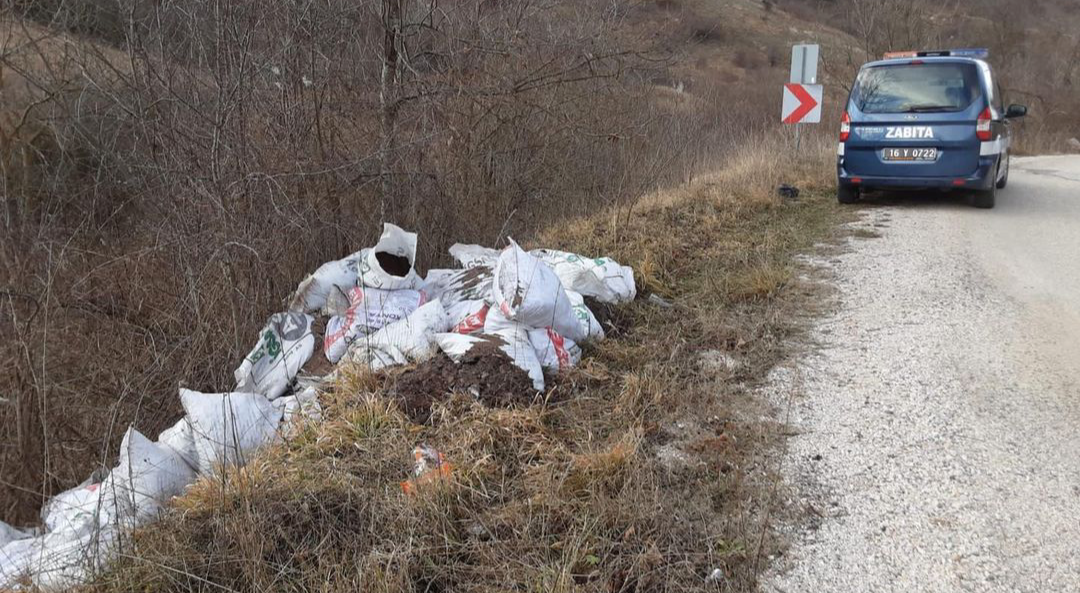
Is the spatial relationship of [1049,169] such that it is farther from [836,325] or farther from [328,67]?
[328,67]

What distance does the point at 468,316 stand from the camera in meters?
4.31

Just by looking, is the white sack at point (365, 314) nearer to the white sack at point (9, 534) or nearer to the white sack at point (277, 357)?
the white sack at point (277, 357)

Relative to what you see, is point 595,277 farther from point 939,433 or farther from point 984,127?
point 984,127

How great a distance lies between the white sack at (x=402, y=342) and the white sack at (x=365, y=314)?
98 mm

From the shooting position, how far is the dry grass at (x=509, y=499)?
2373 mm

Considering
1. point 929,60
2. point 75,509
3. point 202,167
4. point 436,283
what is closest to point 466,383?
point 436,283

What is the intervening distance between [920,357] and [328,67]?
510 cm

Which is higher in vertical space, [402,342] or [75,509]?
[402,342]

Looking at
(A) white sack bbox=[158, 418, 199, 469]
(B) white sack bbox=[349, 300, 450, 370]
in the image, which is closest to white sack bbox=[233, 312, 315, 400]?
(B) white sack bbox=[349, 300, 450, 370]

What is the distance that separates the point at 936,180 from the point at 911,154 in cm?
43

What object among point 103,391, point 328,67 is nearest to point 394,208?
point 328,67

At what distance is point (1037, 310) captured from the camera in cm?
521

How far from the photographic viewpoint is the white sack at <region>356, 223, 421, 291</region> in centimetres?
461

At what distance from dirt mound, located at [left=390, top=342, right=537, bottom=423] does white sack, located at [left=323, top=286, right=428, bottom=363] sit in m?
0.68
